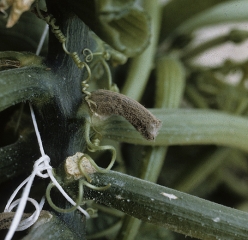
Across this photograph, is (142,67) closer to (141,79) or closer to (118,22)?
(141,79)

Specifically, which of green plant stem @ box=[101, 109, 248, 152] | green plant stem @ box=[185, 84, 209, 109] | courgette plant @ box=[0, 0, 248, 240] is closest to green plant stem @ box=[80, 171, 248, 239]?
courgette plant @ box=[0, 0, 248, 240]

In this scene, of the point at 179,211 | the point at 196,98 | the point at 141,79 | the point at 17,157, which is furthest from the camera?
the point at 196,98

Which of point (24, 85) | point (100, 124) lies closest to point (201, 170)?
point (100, 124)

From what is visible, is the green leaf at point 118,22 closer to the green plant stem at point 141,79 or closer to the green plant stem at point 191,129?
the green plant stem at point 191,129

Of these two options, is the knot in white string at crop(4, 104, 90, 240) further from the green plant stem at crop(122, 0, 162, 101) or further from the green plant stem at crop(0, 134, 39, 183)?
the green plant stem at crop(122, 0, 162, 101)

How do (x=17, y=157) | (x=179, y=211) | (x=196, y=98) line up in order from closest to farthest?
(x=179, y=211), (x=17, y=157), (x=196, y=98)

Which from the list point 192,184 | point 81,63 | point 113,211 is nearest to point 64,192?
point 81,63

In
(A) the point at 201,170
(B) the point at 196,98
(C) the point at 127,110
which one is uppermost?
(C) the point at 127,110

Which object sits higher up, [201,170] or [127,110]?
[127,110]

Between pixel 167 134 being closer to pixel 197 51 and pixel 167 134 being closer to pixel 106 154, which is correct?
pixel 106 154
